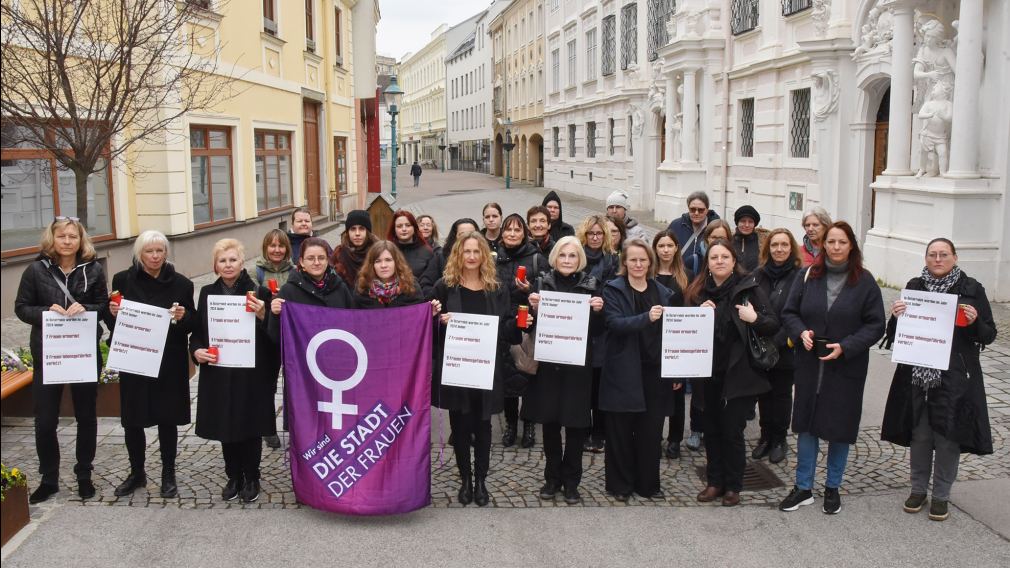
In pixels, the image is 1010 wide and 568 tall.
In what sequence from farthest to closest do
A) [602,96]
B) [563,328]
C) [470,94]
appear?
[470,94], [602,96], [563,328]

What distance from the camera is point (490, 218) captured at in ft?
26.9

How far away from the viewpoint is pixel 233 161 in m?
17.5

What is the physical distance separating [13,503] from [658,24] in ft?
89.0

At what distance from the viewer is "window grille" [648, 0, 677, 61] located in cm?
2794

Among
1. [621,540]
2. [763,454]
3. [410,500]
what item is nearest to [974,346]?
[763,454]

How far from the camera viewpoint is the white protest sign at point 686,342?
221 inches

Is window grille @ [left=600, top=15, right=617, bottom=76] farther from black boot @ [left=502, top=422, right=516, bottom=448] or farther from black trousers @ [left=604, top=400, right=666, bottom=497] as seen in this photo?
black trousers @ [left=604, top=400, right=666, bottom=497]

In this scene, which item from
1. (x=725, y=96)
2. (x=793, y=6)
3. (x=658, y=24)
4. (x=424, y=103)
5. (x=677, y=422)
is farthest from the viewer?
(x=424, y=103)

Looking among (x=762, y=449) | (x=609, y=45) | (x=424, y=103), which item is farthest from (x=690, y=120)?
(x=424, y=103)

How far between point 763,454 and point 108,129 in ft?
21.1

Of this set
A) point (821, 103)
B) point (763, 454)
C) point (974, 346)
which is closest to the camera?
point (974, 346)

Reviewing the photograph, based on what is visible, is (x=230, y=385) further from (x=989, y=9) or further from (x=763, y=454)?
(x=989, y=9)

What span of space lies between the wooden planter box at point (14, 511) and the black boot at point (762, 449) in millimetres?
4954

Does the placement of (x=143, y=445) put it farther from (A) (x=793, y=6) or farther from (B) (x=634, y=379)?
(A) (x=793, y=6)
